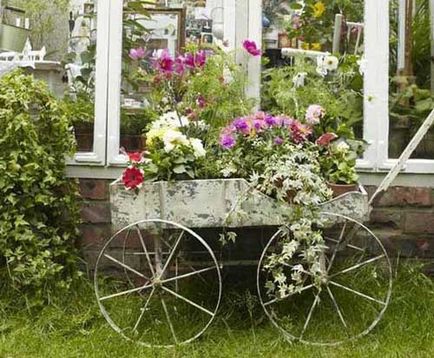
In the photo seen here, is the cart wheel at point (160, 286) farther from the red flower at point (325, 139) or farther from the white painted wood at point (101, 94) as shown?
the red flower at point (325, 139)

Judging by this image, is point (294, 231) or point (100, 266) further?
point (100, 266)

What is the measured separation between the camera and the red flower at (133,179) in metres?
3.18

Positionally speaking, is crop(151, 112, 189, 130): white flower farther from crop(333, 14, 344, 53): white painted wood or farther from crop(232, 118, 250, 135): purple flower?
crop(333, 14, 344, 53): white painted wood

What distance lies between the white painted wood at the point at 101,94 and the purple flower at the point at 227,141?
850mm

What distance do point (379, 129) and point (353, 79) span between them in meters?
0.29

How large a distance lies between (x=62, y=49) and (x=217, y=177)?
1.30m

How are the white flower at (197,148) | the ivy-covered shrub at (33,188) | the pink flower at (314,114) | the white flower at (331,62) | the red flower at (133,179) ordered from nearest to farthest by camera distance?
the red flower at (133,179), the white flower at (197,148), the pink flower at (314,114), the ivy-covered shrub at (33,188), the white flower at (331,62)

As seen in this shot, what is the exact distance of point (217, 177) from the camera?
3.30m

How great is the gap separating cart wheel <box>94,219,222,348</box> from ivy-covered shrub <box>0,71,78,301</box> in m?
0.26

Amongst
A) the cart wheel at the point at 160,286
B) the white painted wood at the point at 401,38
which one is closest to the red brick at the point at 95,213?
the cart wheel at the point at 160,286

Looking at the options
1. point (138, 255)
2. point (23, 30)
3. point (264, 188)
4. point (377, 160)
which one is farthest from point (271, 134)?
point (23, 30)

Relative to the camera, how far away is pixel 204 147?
345 centimetres

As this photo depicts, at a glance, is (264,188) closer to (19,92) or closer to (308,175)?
(308,175)

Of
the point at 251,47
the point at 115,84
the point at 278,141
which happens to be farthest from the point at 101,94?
the point at 278,141
